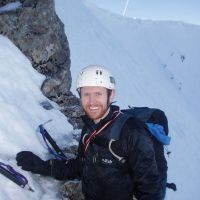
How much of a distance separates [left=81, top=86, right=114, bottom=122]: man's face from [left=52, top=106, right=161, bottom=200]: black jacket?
15cm

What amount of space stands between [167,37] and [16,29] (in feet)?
165

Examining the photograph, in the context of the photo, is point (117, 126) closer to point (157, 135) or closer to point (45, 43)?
point (157, 135)

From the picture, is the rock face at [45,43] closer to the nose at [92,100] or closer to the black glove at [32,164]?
the black glove at [32,164]

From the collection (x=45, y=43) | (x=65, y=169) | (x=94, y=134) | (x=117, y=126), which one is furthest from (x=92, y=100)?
(x=45, y=43)

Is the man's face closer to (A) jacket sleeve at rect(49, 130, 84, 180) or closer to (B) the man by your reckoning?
(B) the man

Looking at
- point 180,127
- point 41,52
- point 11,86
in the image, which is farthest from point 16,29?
point 180,127

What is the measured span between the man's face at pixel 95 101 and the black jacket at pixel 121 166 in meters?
0.15

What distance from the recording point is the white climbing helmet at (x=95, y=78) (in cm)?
562

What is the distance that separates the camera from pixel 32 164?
6.30m

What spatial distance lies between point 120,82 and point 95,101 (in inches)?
858

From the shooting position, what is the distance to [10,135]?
6863 mm

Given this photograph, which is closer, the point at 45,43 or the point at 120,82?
the point at 45,43

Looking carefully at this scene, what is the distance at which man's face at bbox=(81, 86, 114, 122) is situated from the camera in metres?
5.57

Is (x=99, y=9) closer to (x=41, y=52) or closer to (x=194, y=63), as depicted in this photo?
(x=194, y=63)
